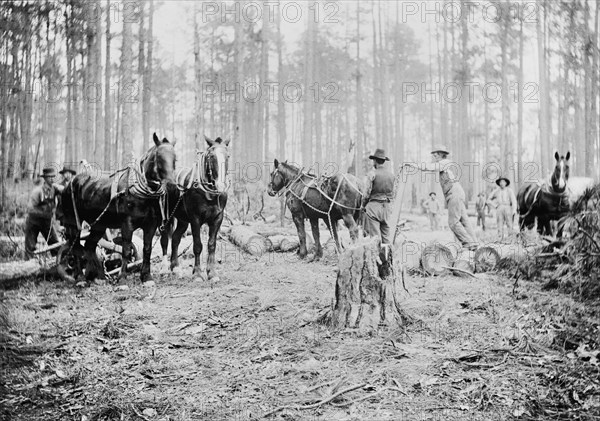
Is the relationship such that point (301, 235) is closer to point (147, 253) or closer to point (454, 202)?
point (454, 202)

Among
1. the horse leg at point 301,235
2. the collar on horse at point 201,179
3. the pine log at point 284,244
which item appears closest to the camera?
the collar on horse at point 201,179

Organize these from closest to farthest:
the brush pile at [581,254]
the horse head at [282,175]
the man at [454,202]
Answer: the brush pile at [581,254], the man at [454,202], the horse head at [282,175]

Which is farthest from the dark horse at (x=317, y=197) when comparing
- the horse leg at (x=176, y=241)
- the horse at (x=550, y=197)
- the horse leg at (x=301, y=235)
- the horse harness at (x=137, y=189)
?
the horse at (x=550, y=197)

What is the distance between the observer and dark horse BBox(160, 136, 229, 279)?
8133 millimetres

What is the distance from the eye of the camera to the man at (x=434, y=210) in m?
20.4

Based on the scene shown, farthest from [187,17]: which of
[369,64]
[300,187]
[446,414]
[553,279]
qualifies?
[446,414]

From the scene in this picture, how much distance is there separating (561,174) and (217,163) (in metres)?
7.38

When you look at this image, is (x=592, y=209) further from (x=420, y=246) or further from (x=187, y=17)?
(x=187, y=17)

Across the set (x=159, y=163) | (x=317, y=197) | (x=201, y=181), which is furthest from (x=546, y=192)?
(x=159, y=163)

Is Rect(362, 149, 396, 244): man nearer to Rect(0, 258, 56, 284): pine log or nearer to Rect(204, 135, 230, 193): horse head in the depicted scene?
Rect(204, 135, 230, 193): horse head

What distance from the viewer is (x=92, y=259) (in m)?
8.71

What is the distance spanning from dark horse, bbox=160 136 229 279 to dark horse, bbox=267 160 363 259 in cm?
294

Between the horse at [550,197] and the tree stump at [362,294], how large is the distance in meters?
6.37

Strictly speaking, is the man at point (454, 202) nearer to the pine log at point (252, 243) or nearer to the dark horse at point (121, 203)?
the pine log at point (252, 243)
